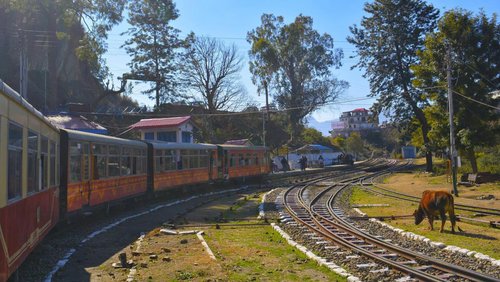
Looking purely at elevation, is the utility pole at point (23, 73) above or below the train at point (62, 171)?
above

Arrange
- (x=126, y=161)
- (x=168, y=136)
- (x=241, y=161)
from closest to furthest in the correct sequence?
(x=126, y=161) < (x=241, y=161) < (x=168, y=136)

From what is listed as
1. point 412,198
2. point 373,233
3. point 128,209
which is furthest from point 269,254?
point 412,198

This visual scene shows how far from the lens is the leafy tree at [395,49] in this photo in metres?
43.3

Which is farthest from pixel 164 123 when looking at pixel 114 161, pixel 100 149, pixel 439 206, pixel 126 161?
pixel 439 206

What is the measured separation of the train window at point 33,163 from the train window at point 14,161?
27.5 inches

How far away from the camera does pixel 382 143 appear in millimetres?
104062

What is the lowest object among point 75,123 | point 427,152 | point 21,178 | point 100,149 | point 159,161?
point 21,178

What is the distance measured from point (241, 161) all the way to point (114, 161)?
17.5 meters

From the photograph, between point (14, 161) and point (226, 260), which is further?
point (226, 260)

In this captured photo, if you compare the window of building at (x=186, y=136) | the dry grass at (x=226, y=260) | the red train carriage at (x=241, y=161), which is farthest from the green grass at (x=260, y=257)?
the window of building at (x=186, y=136)

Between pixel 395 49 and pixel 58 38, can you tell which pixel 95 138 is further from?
pixel 395 49

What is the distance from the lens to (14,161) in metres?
6.52

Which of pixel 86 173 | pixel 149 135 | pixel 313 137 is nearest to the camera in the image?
pixel 86 173

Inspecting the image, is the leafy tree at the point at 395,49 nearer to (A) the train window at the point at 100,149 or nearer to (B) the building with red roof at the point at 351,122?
(A) the train window at the point at 100,149
